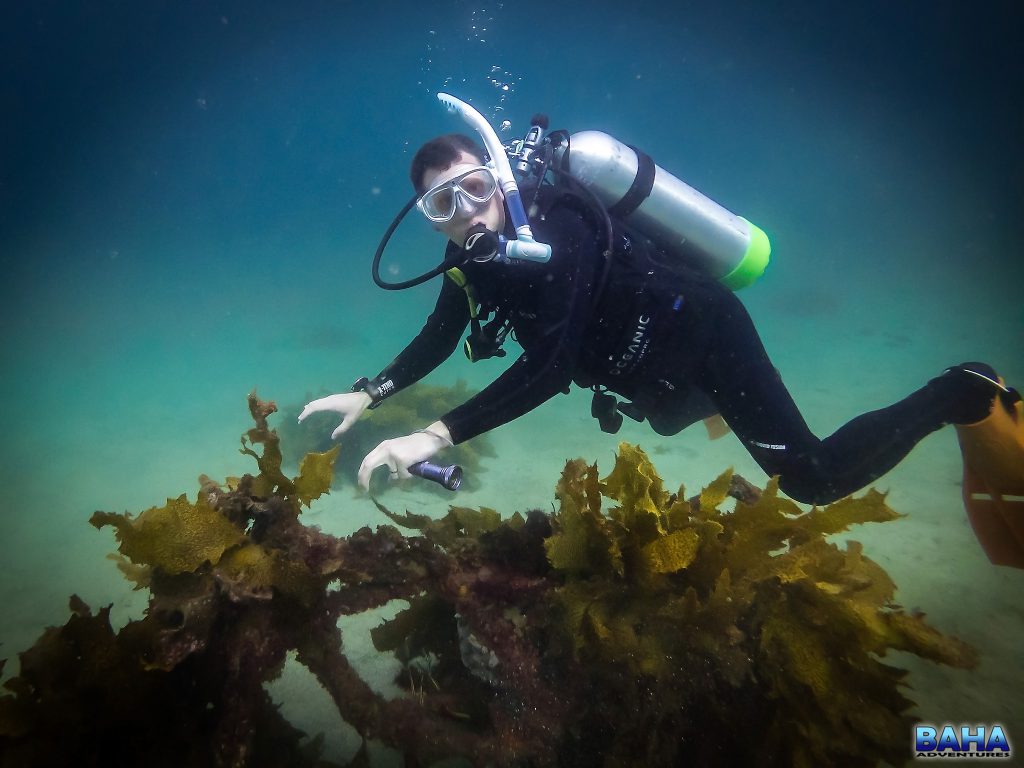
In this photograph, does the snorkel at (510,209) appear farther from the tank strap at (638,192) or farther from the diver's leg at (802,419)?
the diver's leg at (802,419)

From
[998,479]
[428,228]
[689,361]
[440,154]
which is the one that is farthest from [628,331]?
[428,228]

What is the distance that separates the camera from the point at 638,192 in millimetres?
3566

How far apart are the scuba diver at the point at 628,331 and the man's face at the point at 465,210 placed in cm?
1

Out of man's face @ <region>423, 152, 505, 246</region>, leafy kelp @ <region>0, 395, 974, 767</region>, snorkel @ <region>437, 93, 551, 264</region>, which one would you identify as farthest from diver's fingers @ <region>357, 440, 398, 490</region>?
man's face @ <region>423, 152, 505, 246</region>

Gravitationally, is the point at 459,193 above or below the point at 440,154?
below

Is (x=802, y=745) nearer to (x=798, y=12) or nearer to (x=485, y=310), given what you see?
(x=485, y=310)

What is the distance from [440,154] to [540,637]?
302cm

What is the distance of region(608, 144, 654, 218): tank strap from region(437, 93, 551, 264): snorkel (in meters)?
1.09

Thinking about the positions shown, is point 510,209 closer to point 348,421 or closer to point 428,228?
point 348,421

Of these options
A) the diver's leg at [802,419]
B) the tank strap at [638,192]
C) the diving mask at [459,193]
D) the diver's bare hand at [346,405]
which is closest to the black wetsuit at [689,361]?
the diver's leg at [802,419]

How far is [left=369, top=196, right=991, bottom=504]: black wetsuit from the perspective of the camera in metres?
2.91

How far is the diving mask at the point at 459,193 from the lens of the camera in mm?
2932

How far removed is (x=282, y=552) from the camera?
6.09 feet

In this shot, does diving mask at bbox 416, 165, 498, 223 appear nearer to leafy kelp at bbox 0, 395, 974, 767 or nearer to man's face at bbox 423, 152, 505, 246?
man's face at bbox 423, 152, 505, 246
